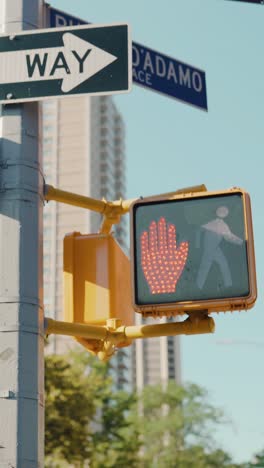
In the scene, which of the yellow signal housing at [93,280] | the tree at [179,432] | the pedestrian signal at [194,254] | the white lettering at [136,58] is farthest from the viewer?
Result: the tree at [179,432]

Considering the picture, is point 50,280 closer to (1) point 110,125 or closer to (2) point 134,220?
(1) point 110,125

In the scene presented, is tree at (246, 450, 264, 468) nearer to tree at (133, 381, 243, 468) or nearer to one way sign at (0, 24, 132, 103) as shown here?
tree at (133, 381, 243, 468)

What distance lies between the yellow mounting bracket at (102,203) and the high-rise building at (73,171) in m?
126

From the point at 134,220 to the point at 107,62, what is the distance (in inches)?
35.7

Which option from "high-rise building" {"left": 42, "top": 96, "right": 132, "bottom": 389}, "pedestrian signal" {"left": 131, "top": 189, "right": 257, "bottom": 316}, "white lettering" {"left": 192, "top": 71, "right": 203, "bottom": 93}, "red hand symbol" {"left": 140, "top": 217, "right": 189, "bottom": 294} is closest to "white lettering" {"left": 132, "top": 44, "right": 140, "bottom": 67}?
"white lettering" {"left": 192, "top": 71, "right": 203, "bottom": 93}

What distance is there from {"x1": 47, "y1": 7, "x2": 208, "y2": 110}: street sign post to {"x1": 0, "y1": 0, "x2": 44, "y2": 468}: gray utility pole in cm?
79

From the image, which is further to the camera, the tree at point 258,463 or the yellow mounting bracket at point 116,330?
the tree at point 258,463

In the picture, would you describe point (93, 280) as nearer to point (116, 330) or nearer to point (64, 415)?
point (116, 330)

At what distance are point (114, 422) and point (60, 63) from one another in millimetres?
55883

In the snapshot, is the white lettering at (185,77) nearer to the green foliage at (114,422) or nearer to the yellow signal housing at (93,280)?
the yellow signal housing at (93,280)

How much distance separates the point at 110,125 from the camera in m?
169

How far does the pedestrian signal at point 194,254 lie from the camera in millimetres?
4137

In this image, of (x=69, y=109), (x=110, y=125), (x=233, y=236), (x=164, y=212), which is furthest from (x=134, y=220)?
(x=110, y=125)

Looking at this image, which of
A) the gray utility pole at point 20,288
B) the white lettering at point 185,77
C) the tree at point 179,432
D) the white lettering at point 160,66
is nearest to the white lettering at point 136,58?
the white lettering at point 160,66
